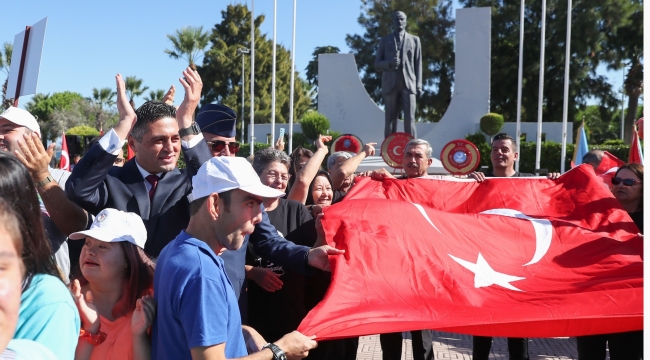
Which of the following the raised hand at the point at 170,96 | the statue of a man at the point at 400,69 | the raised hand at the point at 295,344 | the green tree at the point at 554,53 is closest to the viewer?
the raised hand at the point at 295,344

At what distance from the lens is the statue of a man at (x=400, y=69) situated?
66.2 feet

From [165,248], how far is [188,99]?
1.52 metres

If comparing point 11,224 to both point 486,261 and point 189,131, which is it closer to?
point 189,131

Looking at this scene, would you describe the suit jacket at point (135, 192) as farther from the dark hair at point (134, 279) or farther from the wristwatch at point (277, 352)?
the wristwatch at point (277, 352)

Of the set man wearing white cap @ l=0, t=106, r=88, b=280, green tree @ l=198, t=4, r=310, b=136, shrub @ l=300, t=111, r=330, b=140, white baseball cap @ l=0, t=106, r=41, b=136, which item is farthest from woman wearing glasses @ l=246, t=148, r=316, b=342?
green tree @ l=198, t=4, r=310, b=136

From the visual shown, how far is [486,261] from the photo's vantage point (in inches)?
163

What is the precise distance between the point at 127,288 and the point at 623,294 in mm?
2537

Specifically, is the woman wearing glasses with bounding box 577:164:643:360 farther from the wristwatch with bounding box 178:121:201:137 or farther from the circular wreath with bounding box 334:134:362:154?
the circular wreath with bounding box 334:134:362:154

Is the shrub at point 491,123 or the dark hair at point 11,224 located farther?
the shrub at point 491,123

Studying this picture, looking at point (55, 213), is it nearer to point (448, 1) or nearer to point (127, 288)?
point (127, 288)

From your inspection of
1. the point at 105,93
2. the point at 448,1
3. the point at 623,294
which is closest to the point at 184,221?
the point at 623,294

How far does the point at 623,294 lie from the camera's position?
3.54m

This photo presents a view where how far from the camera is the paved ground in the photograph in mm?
5949

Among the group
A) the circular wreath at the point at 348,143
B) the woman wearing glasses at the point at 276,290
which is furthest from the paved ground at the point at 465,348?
the circular wreath at the point at 348,143
